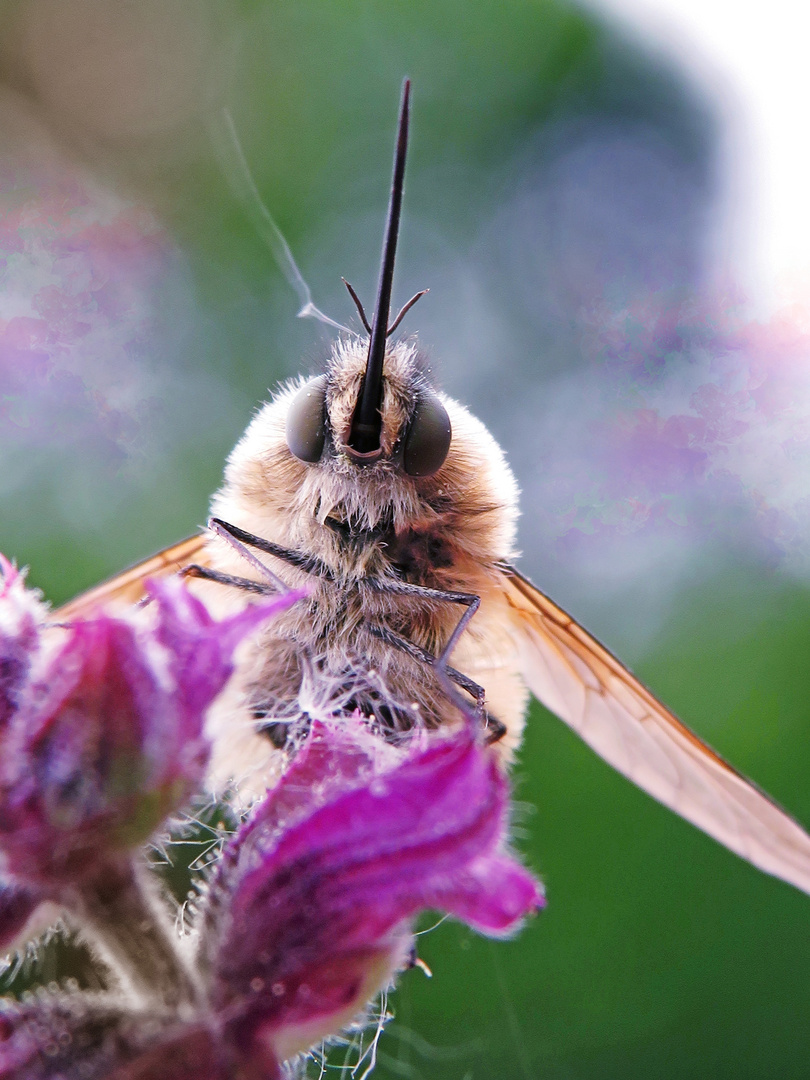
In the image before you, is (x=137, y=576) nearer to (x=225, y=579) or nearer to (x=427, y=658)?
(x=225, y=579)

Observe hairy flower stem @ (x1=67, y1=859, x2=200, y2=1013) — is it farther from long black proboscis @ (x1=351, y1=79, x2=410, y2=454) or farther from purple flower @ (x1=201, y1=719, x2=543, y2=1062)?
long black proboscis @ (x1=351, y1=79, x2=410, y2=454)

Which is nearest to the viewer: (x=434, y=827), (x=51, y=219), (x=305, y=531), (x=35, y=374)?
(x=434, y=827)

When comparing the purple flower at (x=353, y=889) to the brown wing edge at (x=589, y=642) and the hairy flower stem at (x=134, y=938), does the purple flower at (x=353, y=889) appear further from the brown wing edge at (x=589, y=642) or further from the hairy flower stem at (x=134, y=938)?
the brown wing edge at (x=589, y=642)

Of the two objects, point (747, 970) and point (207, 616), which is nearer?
point (207, 616)

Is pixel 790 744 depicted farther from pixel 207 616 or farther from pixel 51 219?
pixel 51 219

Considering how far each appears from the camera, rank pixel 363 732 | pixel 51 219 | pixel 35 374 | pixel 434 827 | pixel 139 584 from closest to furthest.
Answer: pixel 434 827 → pixel 363 732 → pixel 139 584 → pixel 35 374 → pixel 51 219

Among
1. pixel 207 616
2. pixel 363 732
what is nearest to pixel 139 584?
pixel 363 732

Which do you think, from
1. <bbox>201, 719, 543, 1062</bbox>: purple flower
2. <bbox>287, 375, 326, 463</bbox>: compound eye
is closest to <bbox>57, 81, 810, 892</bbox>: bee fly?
<bbox>287, 375, 326, 463</bbox>: compound eye
